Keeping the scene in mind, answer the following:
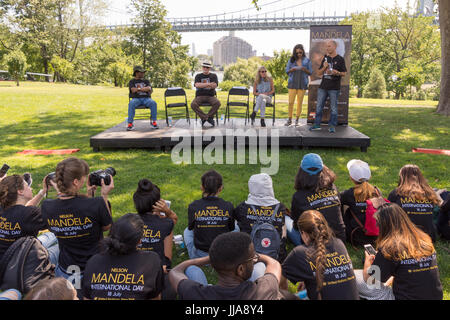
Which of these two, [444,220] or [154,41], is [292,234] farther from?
[154,41]

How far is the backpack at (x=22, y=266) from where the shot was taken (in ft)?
7.70

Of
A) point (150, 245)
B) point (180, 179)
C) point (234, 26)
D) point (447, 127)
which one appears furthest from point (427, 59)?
point (234, 26)

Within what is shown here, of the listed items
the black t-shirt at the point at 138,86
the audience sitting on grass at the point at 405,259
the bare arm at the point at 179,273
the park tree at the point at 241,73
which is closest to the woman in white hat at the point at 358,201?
the audience sitting on grass at the point at 405,259

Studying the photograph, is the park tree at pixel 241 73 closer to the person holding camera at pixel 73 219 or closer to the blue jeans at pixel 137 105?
the blue jeans at pixel 137 105

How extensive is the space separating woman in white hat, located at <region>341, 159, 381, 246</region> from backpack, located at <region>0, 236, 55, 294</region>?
9.23 ft

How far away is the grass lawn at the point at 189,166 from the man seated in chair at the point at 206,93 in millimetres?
1713

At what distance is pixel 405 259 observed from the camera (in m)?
2.31

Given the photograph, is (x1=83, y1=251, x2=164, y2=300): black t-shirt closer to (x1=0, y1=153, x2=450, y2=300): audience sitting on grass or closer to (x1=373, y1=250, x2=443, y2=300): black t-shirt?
(x1=0, y1=153, x2=450, y2=300): audience sitting on grass

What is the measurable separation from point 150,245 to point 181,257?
2.42ft

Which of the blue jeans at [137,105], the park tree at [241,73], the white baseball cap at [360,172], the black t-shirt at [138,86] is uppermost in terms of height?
the park tree at [241,73]

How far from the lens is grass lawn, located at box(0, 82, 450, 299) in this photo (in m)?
5.03

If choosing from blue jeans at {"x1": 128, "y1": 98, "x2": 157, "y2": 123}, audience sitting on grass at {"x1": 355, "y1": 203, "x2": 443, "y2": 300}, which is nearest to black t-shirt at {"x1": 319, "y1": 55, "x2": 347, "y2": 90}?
blue jeans at {"x1": 128, "y1": 98, "x2": 157, "y2": 123}

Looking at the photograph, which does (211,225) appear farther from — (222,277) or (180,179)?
(180,179)

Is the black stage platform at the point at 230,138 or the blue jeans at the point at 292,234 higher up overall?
the black stage platform at the point at 230,138
